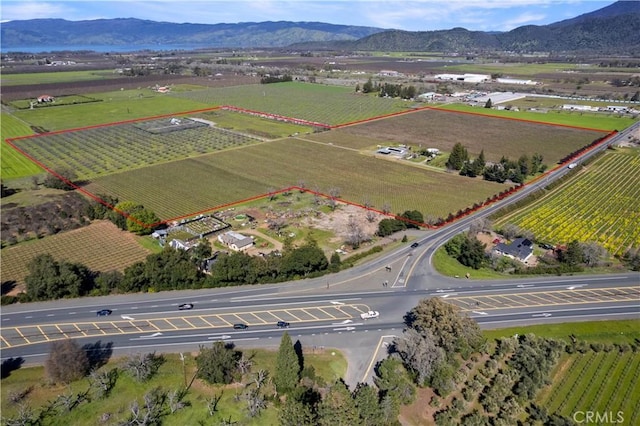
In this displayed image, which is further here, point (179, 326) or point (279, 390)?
point (179, 326)

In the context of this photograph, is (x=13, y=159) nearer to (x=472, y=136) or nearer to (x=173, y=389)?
(x=173, y=389)

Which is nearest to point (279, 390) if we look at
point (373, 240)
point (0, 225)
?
point (373, 240)

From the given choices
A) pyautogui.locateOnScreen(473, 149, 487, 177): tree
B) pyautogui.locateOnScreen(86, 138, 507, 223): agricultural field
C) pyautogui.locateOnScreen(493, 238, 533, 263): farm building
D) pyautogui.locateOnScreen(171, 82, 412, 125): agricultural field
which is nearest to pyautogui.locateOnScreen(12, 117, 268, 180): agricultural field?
pyautogui.locateOnScreen(86, 138, 507, 223): agricultural field

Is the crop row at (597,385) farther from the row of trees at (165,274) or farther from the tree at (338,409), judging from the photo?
the row of trees at (165,274)

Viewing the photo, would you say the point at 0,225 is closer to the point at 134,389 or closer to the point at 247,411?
the point at 134,389

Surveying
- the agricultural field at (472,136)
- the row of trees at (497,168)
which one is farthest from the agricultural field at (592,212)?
the agricultural field at (472,136)

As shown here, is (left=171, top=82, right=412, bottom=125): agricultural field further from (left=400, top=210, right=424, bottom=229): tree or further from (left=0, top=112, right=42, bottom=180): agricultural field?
(left=400, top=210, right=424, bottom=229): tree
